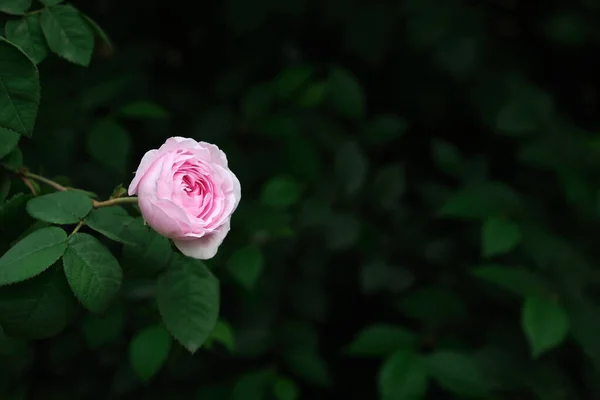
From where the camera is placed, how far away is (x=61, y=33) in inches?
37.0

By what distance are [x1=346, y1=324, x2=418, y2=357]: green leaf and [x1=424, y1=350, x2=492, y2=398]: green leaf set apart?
70 mm

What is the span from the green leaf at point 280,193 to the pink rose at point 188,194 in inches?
22.5

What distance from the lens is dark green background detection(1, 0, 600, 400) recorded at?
60.6 inches

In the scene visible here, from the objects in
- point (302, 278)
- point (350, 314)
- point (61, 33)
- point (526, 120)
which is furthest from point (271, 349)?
point (61, 33)

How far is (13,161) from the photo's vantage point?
3.16 ft

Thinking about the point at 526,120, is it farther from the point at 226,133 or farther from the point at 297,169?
the point at 226,133

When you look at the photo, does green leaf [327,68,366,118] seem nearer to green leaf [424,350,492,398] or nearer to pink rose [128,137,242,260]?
green leaf [424,350,492,398]

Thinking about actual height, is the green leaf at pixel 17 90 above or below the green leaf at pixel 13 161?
above

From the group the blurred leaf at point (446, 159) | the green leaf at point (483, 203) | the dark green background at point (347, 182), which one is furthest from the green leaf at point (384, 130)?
the green leaf at point (483, 203)

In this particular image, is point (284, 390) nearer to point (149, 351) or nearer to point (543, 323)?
point (149, 351)

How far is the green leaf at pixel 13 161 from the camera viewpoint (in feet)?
3.13

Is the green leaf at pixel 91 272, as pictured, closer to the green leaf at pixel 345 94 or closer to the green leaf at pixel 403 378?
the green leaf at pixel 403 378

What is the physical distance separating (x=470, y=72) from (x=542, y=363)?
72 centimetres

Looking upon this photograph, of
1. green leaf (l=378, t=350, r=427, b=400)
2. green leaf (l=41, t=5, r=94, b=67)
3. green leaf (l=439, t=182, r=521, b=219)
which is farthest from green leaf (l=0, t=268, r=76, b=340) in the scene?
green leaf (l=439, t=182, r=521, b=219)
